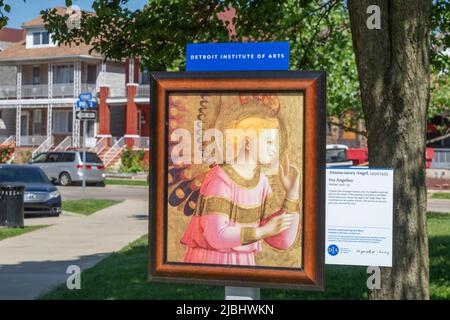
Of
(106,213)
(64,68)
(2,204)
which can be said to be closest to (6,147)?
(64,68)

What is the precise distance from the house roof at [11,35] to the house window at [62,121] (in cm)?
1486

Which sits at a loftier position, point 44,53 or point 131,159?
point 44,53

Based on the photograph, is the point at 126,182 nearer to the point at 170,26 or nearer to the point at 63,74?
the point at 63,74

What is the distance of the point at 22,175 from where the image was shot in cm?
2255

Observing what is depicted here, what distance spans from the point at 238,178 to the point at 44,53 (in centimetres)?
5381

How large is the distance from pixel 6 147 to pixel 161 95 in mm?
46667

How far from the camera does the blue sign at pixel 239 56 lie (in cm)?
538

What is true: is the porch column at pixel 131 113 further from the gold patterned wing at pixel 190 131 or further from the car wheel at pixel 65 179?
the gold patterned wing at pixel 190 131

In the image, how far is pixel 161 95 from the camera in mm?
5508

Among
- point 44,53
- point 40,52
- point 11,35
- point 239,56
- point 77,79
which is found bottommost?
point 239,56

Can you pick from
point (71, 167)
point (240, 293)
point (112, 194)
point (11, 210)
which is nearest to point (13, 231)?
point (11, 210)

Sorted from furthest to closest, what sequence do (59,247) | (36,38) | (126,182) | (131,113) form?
(36,38), (131,113), (126,182), (59,247)

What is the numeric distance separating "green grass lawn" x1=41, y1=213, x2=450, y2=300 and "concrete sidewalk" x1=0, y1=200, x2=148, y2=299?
0.50m
